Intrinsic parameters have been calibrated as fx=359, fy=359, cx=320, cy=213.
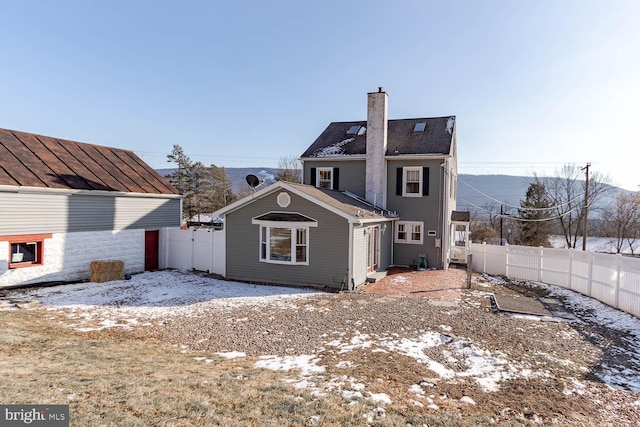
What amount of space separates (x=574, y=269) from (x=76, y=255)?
1946 cm

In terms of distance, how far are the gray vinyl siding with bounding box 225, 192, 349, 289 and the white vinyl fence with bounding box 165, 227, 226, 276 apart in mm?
1183

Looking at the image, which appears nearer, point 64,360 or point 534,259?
point 64,360

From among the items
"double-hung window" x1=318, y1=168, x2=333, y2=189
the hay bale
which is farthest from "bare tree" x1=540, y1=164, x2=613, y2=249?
the hay bale

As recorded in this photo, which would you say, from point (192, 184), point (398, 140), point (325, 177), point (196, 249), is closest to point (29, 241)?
point (196, 249)

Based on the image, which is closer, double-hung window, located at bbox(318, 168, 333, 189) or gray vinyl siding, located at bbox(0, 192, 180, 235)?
gray vinyl siding, located at bbox(0, 192, 180, 235)

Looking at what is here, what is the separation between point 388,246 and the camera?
60.2 ft

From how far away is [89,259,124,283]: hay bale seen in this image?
14250 mm

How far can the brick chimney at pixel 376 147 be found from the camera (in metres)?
18.6

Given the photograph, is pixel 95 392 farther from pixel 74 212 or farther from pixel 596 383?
pixel 74 212

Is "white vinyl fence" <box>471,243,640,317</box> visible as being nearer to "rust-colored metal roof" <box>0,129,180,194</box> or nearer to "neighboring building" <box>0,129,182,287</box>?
"neighboring building" <box>0,129,182,287</box>

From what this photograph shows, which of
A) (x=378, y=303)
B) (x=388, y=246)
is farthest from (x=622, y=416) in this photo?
(x=388, y=246)

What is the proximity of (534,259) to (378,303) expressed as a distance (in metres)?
8.82

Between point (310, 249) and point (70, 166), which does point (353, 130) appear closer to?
point (310, 249)

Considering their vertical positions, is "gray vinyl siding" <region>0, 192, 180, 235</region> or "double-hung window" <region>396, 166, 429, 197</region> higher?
"double-hung window" <region>396, 166, 429, 197</region>
